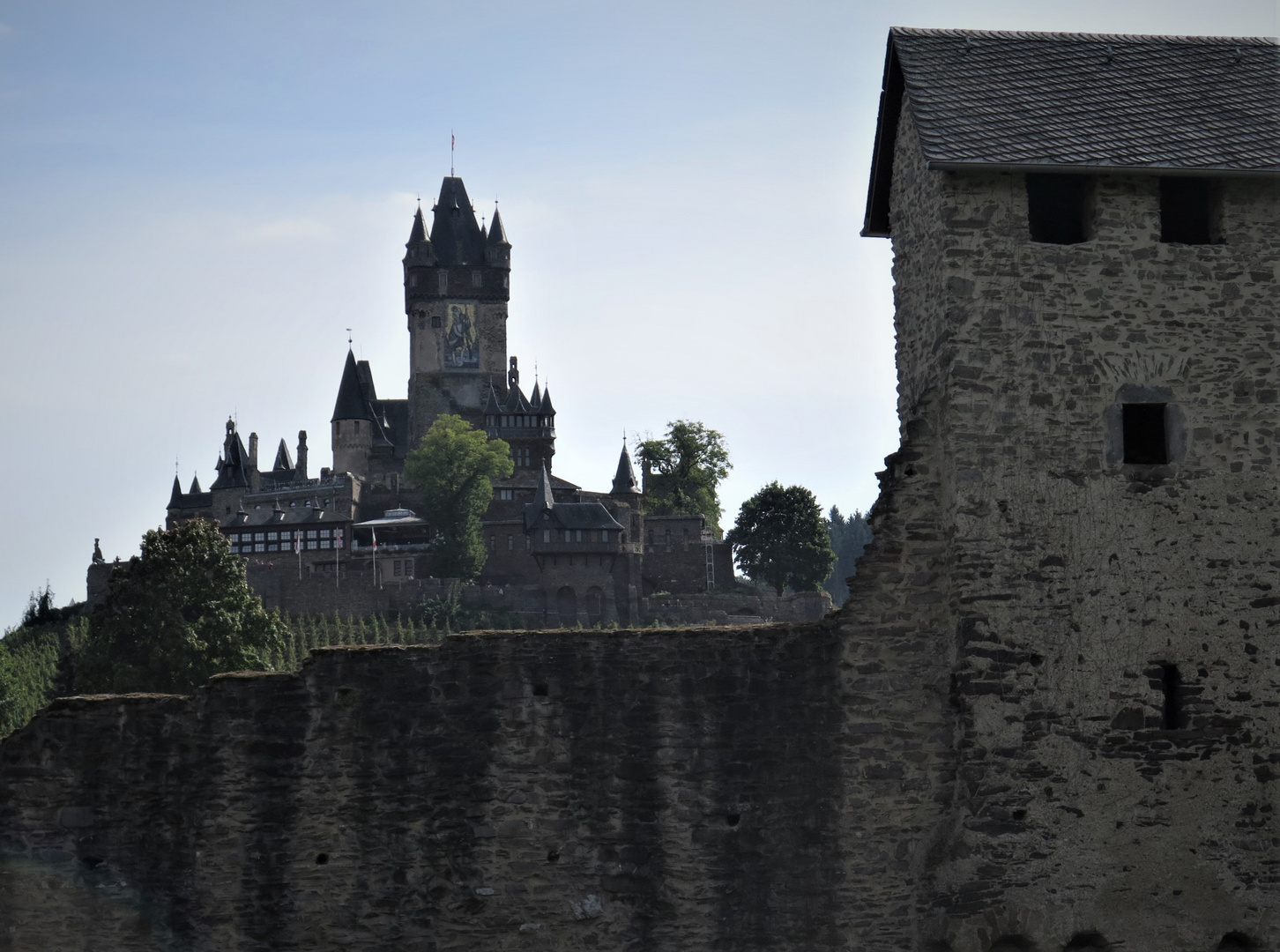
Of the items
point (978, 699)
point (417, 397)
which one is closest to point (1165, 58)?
point (978, 699)

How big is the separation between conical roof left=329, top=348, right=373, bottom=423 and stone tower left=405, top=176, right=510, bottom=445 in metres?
3.70

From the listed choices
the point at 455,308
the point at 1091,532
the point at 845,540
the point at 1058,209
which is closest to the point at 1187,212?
the point at 1058,209

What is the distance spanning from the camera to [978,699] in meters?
14.6

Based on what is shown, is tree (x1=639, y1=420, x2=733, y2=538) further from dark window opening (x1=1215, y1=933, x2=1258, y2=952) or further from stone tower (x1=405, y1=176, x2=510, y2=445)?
dark window opening (x1=1215, y1=933, x2=1258, y2=952)

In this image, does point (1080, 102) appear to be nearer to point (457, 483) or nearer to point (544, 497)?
point (544, 497)

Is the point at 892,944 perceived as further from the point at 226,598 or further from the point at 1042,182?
the point at 226,598

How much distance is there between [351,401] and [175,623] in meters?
67.8

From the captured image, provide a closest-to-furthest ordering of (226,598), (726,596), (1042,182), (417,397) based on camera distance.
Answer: (1042,182), (226,598), (726,596), (417,397)

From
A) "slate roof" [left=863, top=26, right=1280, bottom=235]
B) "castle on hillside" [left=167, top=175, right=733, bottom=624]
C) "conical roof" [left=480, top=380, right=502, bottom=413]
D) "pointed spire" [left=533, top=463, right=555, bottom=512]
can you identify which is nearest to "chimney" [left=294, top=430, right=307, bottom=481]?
"castle on hillside" [left=167, top=175, right=733, bottom=624]

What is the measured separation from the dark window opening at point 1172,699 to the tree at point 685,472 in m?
87.2

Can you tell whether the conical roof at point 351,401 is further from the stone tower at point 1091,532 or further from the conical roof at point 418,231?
the stone tower at point 1091,532

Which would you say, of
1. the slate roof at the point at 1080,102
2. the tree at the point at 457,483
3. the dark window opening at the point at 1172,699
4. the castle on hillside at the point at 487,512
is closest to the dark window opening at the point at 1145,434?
the dark window opening at the point at 1172,699

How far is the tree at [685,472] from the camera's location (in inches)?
4040

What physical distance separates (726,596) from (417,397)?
31.7 m
